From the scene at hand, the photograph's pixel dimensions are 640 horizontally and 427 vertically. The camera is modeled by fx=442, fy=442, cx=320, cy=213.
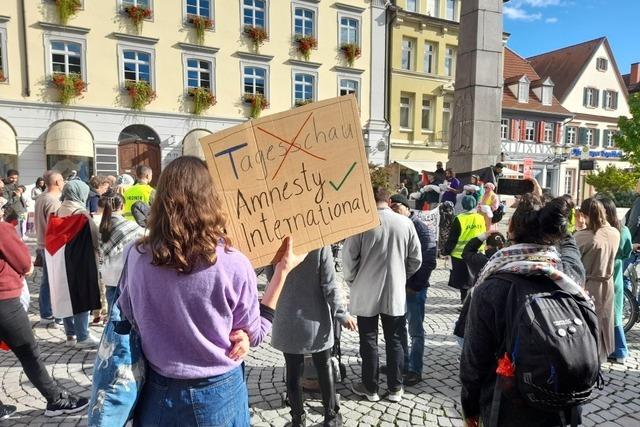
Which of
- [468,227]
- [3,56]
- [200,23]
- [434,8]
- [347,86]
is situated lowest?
[468,227]

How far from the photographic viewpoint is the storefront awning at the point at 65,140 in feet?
49.7

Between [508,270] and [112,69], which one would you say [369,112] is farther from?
[508,270]

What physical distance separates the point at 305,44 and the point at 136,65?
708 cm

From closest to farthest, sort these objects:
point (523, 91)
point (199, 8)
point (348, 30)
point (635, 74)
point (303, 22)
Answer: point (199, 8) → point (303, 22) → point (348, 30) → point (523, 91) → point (635, 74)

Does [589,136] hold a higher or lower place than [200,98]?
lower

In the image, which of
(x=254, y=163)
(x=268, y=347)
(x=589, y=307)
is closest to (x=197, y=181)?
(x=254, y=163)

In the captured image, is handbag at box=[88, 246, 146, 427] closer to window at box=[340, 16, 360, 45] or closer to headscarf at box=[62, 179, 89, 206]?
headscarf at box=[62, 179, 89, 206]

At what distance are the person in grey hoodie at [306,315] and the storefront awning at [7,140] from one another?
51.6 ft

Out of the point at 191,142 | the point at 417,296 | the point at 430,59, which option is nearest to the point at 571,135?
the point at 430,59

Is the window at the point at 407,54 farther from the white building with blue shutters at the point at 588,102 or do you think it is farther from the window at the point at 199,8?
the white building with blue shutters at the point at 588,102

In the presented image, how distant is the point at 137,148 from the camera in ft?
56.3

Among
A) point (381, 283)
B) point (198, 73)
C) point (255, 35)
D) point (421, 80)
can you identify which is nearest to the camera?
point (381, 283)

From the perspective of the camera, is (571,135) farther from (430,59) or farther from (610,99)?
(430,59)

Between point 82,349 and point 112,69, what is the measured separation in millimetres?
14449
